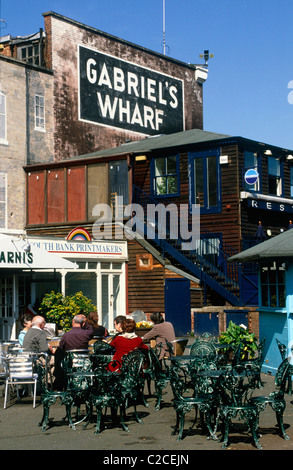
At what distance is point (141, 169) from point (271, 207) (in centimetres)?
562

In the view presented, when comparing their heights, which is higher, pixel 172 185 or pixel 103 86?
pixel 103 86

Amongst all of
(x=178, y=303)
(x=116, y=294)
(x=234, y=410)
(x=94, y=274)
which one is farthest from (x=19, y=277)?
(x=234, y=410)

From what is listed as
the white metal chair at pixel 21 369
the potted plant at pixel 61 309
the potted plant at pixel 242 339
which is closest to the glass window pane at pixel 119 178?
the potted plant at pixel 61 309

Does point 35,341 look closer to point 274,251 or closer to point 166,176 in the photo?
point 274,251

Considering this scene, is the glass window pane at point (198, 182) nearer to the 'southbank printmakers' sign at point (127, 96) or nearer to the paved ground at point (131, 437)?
the 'southbank printmakers' sign at point (127, 96)

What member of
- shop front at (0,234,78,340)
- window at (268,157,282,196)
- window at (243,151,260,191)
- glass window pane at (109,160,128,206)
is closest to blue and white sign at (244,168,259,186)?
window at (243,151,260,191)

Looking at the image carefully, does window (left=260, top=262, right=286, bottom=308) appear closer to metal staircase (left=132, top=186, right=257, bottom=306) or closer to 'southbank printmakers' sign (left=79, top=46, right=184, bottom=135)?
metal staircase (left=132, top=186, right=257, bottom=306)

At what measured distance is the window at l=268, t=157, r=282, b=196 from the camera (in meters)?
28.9

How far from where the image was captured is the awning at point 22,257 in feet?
54.5

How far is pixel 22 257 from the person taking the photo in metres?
16.8

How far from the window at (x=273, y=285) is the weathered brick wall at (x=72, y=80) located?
18.1 metres

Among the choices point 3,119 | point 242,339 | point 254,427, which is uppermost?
point 3,119

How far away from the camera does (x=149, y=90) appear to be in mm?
36656

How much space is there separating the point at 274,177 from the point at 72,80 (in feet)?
33.8
